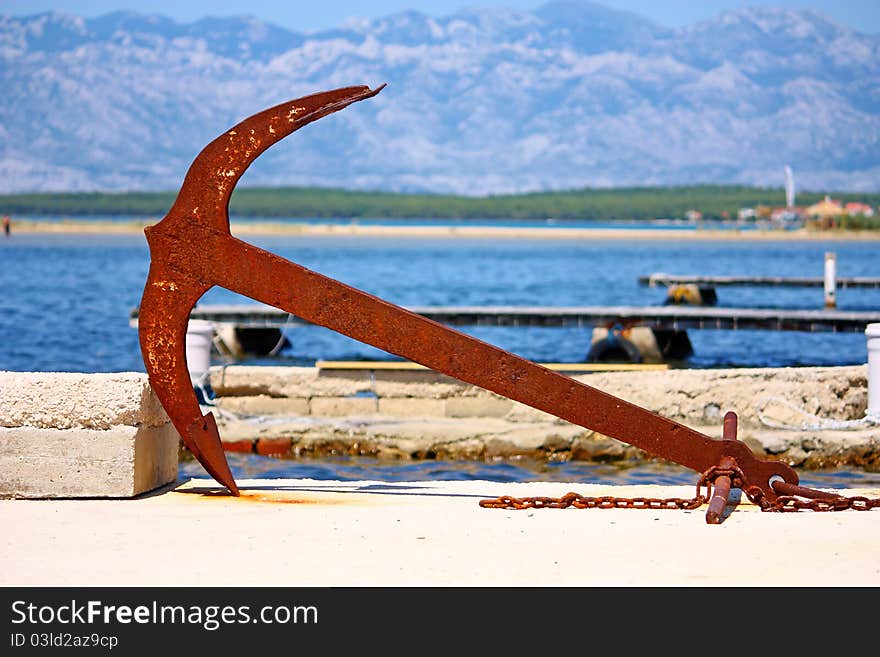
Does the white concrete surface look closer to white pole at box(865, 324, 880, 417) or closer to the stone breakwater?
white pole at box(865, 324, 880, 417)

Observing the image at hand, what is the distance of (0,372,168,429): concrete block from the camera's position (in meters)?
5.75

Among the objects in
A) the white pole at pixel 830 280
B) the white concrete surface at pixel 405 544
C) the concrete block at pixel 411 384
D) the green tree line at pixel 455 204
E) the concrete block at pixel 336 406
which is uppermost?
the green tree line at pixel 455 204

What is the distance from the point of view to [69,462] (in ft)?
19.0

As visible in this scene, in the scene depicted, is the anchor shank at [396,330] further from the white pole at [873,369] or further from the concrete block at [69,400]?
the white pole at [873,369]

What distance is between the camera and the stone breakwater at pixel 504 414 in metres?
9.93

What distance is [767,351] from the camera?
23.1 metres

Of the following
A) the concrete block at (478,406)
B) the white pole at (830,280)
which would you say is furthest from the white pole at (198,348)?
the white pole at (830,280)

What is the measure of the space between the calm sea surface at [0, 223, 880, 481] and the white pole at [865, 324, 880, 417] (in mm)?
2400

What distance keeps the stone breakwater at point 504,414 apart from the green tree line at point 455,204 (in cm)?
13183

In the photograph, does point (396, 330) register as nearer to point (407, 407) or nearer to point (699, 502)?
point (699, 502)

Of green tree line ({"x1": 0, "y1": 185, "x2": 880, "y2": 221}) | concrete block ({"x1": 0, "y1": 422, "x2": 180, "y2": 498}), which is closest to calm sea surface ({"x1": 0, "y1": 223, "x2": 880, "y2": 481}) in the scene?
concrete block ({"x1": 0, "y1": 422, "x2": 180, "y2": 498})

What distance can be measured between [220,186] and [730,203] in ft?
483

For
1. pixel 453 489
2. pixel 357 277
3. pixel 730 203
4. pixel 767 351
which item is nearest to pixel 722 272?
pixel 357 277
